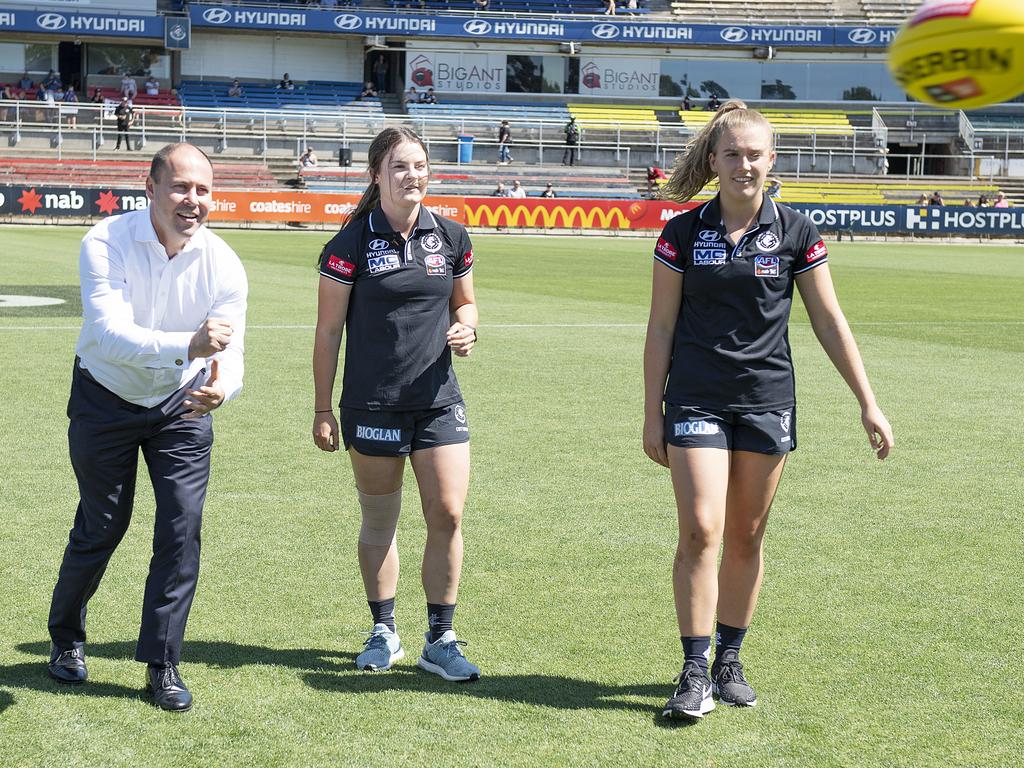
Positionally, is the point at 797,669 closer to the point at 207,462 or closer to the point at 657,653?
the point at 657,653

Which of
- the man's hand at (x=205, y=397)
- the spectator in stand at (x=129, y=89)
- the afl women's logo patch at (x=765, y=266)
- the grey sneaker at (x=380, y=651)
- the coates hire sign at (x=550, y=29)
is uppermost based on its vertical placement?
the coates hire sign at (x=550, y=29)

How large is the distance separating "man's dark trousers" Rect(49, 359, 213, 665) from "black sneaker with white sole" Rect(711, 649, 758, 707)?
1953mm

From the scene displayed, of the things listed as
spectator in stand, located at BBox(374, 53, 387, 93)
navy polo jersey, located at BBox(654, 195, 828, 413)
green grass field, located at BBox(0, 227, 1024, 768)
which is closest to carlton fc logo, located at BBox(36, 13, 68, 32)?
spectator in stand, located at BBox(374, 53, 387, 93)

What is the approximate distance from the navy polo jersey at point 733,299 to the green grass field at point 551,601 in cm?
Result: 114

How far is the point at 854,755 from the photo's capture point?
4133 mm

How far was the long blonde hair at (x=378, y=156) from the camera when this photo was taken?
4.78 meters

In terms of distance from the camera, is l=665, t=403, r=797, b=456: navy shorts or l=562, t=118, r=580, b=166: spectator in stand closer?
l=665, t=403, r=797, b=456: navy shorts

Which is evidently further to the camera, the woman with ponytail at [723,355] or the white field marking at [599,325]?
the white field marking at [599,325]

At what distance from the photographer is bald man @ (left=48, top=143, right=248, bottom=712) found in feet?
13.9

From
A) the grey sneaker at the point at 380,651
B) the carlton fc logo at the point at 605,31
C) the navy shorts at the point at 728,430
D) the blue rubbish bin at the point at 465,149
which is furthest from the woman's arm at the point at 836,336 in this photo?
the carlton fc logo at the point at 605,31

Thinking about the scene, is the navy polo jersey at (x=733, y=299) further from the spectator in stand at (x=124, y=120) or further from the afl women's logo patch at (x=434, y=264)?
the spectator in stand at (x=124, y=120)

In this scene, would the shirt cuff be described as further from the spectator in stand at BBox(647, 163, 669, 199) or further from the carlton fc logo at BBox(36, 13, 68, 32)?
the carlton fc logo at BBox(36, 13, 68, 32)

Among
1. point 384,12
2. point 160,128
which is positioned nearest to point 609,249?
point 160,128

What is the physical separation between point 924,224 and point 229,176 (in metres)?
24.3
